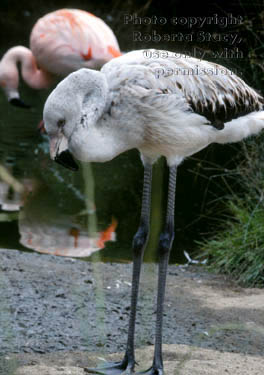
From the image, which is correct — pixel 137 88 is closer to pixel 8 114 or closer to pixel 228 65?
pixel 228 65

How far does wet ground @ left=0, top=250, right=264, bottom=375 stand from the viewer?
354cm

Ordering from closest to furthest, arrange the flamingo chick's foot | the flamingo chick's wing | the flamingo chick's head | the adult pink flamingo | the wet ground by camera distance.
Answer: the flamingo chick's head
the flamingo chick's wing
the flamingo chick's foot
the wet ground
the adult pink flamingo

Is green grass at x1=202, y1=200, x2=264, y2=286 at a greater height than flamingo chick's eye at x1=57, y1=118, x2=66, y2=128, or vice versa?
flamingo chick's eye at x1=57, y1=118, x2=66, y2=128

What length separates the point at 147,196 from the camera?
3510 mm

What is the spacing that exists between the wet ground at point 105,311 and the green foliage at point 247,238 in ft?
0.50

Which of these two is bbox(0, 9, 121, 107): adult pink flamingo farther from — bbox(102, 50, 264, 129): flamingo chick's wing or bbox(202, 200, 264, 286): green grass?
bbox(102, 50, 264, 129): flamingo chick's wing

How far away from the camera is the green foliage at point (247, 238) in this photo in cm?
503

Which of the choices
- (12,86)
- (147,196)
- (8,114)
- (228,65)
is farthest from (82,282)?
(8,114)

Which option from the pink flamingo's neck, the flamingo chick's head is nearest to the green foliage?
the flamingo chick's head

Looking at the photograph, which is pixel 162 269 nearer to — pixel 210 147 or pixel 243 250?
pixel 243 250

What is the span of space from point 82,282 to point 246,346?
1.32 meters

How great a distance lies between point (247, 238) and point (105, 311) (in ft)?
5.36

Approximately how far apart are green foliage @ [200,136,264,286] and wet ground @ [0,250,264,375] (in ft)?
0.50

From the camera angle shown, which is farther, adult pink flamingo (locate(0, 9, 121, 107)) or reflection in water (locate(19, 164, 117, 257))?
adult pink flamingo (locate(0, 9, 121, 107))
